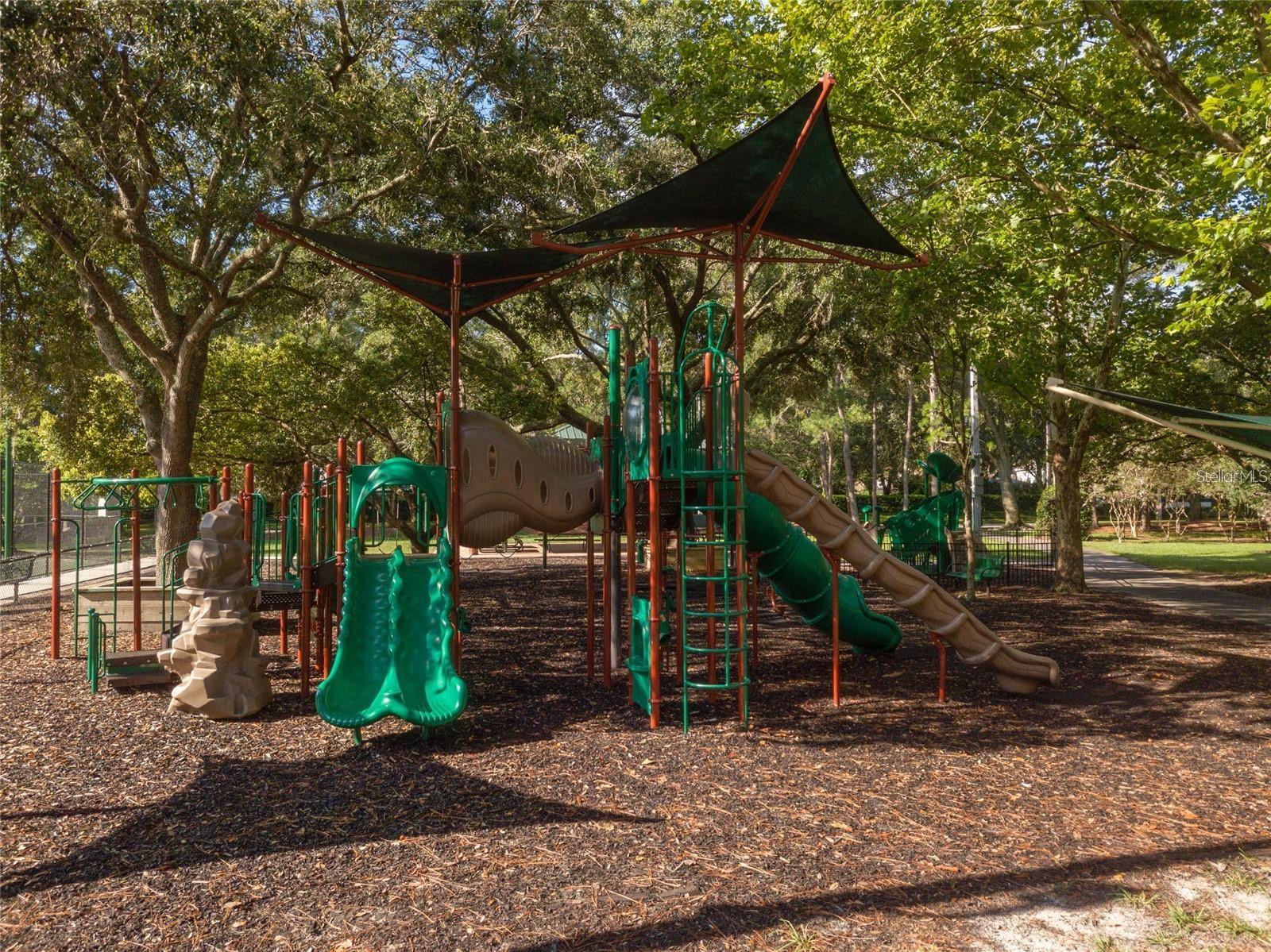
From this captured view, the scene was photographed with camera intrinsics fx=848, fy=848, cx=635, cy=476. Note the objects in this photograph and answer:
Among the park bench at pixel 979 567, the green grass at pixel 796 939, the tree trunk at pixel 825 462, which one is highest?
the tree trunk at pixel 825 462

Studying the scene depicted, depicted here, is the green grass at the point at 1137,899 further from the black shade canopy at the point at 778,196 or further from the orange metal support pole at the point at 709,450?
the black shade canopy at the point at 778,196

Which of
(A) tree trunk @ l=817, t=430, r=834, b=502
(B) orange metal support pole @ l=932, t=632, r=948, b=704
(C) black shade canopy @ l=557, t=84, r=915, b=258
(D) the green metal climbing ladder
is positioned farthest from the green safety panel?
(A) tree trunk @ l=817, t=430, r=834, b=502

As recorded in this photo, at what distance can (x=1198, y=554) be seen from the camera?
2673 cm

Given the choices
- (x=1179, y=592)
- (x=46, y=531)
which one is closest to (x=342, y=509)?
(x=1179, y=592)

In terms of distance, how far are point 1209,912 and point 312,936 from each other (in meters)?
3.63

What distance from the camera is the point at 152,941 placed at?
3248mm

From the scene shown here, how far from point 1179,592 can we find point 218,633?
16.4 m

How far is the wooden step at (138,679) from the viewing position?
718 centimetres

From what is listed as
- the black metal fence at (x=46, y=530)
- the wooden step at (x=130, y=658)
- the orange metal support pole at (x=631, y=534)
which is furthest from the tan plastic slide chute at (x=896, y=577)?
the black metal fence at (x=46, y=530)

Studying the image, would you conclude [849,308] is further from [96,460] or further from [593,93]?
[96,460]

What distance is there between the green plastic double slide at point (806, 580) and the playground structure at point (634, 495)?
3cm

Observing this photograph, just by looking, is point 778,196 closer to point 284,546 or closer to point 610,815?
point 610,815

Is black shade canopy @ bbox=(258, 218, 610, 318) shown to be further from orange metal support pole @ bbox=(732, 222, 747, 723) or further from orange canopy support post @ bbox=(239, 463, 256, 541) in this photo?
orange canopy support post @ bbox=(239, 463, 256, 541)

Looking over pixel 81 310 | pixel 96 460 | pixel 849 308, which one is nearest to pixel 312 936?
pixel 81 310
